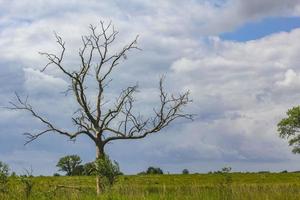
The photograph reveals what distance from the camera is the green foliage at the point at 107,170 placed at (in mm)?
23891

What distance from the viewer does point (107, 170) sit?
78.5ft

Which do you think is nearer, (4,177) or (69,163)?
(4,177)

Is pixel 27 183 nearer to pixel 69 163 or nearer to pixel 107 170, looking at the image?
pixel 107 170

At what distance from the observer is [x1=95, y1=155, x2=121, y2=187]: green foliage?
23891 mm

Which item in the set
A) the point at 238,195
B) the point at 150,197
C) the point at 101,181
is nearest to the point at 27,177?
the point at 101,181

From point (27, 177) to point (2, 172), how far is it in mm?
990

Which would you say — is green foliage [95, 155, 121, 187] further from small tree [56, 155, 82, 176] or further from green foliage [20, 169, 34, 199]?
small tree [56, 155, 82, 176]

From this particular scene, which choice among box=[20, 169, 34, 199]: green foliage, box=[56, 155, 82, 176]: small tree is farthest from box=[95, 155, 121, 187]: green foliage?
box=[56, 155, 82, 176]: small tree

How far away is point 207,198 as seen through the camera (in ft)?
54.3

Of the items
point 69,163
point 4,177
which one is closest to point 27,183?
point 4,177

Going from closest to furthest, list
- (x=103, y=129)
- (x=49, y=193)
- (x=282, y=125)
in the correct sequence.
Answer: (x=49, y=193)
(x=103, y=129)
(x=282, y=125)

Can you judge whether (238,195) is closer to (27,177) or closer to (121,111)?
(27,177)

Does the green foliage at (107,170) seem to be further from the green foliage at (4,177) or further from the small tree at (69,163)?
the small tree at (69,163)

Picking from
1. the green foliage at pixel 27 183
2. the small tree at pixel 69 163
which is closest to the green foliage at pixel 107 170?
the green foliage at pixel 27 183
